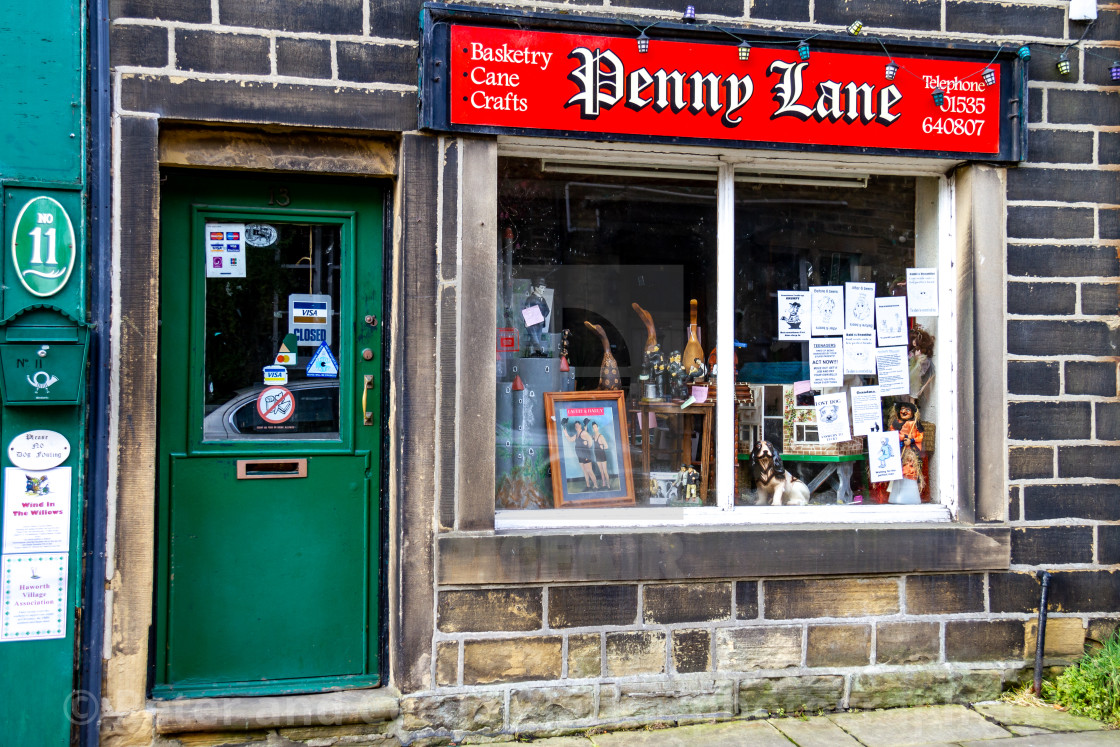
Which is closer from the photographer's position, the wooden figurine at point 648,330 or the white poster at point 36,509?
the white poster at point 36,509

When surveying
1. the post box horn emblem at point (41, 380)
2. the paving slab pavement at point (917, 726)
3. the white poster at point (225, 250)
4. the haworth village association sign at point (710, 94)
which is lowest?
the paving slab pavement at point (917, 726)

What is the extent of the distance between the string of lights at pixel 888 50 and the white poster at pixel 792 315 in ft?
3.84

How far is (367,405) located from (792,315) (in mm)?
2269

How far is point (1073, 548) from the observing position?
4219 millimetres

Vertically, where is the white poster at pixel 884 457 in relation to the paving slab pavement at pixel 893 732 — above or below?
above

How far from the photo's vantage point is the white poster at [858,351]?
14.5ft

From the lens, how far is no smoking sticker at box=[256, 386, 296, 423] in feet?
12.6

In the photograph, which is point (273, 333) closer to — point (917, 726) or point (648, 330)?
point (648, 330)

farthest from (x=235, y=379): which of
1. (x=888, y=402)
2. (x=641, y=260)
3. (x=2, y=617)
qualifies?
(x=888, y=402)

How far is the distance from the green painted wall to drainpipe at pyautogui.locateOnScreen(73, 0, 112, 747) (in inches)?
1.4

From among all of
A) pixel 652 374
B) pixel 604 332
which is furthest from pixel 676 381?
pixel 604 332

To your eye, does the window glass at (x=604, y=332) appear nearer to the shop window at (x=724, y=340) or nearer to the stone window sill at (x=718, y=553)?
the shop window at (x=724, y=340)

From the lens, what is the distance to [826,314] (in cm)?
444

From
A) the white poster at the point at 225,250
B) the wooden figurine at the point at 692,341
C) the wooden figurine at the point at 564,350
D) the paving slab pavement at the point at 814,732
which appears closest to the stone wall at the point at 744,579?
the paving slab pavement at the point at 814,732
